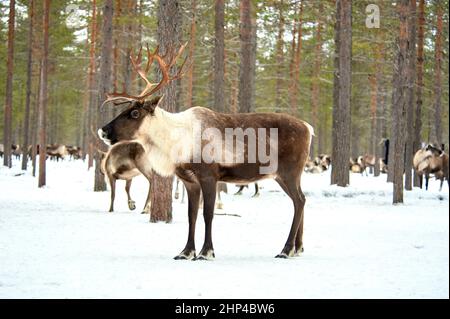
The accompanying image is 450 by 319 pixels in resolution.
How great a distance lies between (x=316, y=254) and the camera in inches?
299

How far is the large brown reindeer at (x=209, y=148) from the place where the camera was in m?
7.08

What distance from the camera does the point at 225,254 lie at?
747cm

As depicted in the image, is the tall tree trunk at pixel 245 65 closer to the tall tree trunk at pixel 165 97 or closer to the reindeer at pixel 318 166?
the tall tree trunk at pixel 165 97

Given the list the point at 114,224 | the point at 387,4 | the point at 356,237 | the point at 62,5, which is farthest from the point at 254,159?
the point at 62,5

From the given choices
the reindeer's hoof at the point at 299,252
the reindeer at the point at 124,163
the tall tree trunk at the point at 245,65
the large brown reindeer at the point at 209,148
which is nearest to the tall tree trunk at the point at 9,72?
the tall tree trunk at the point at 245,65

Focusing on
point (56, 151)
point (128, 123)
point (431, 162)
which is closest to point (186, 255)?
point (128, 123)

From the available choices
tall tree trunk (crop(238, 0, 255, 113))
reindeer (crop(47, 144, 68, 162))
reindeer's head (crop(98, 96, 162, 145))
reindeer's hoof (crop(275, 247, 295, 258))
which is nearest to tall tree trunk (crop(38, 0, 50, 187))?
tall tree trunk (crop(238, 0, 255, 113))

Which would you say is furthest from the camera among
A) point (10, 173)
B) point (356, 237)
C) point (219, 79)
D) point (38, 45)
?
point (38, 45)

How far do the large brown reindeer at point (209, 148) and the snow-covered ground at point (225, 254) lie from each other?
73 centimetres

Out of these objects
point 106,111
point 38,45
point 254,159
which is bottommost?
point 254,159

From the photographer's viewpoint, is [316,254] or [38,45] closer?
[316,254]

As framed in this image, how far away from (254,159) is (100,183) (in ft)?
36.9

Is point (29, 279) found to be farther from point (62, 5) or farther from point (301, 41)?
point (301, 41)

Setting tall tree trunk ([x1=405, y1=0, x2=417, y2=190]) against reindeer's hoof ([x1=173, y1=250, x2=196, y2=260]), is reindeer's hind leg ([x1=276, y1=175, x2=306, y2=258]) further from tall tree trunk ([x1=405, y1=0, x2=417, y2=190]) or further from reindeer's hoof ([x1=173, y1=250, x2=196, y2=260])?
tall tree trunk ([x1=405, y1=0, x2=417, y2=190])
